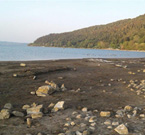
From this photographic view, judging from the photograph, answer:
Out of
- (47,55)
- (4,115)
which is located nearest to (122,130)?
(4,115)

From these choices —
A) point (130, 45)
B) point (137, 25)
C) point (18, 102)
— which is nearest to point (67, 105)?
point (18, 102)

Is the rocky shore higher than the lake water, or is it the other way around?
the lake water

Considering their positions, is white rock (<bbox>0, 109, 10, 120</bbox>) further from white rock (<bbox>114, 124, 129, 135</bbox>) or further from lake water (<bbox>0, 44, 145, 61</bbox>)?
lake water (<bbox>0, 44, 145, 61</bbox>)

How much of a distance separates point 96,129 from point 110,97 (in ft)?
13.7

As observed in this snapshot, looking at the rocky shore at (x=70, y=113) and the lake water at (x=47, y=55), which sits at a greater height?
the lake water at (x=47, y=55)

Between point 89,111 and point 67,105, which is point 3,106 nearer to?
point 67,105

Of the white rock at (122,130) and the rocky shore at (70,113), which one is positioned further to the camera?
the rocky shore at (70,113)

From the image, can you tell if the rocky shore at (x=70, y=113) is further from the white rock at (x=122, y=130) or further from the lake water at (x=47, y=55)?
the lake water at (x=47, y=55)

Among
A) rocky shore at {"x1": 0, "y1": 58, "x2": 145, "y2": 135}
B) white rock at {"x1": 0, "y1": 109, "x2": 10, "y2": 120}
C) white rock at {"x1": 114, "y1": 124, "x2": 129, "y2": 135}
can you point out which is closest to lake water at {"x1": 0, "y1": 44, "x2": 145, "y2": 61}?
rocky shore at {"x1": 0, "y1": 58, "x2": 145, "y2": 135}

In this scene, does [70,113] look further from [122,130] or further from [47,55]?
[47,55]

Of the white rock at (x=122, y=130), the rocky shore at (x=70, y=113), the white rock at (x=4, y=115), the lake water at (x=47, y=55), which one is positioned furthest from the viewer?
the lake water at (x=47, y=55)

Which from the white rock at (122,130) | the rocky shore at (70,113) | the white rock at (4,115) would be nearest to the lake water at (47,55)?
the rocky shore at (70,113)

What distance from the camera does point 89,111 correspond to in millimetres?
6863

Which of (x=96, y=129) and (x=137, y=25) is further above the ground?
(x=137, y=25)
